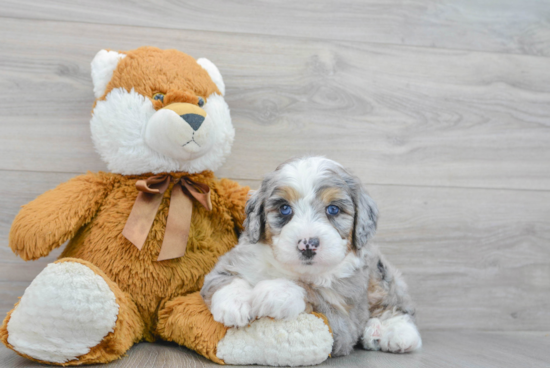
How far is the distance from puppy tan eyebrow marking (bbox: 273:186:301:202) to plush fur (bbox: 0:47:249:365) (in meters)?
0.35

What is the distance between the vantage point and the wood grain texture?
1348mm

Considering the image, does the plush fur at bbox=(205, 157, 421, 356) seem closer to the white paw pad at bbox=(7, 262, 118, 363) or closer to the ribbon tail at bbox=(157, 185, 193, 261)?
the ribbon tail at bbox=(157, 185, 193, 261)

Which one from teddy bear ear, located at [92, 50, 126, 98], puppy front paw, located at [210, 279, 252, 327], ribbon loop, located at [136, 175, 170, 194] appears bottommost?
puppy front paw, located at [210, 279, 252, 327]

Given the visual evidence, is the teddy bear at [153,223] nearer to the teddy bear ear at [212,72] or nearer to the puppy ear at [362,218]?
the teddy bear ear at [212,72]

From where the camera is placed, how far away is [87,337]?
4.15ft

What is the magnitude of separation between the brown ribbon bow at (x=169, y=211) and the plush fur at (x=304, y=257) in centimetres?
17

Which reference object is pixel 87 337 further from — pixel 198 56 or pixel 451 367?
pixel 198 56

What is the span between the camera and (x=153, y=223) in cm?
159

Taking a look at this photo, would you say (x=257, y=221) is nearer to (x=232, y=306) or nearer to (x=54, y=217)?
(x=232, y=306)

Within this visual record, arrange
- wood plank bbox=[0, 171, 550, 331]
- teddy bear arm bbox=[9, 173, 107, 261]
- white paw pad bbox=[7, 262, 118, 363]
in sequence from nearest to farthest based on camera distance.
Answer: white paw pad bbox=[7, 262, 118, 363] < teddy bear arm bbox=[9, 173, 107, 261] < wood plank bbox=[0, 171, 550, 331]

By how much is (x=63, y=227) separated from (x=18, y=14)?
1034mm

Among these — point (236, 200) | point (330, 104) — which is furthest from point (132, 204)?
point (330, 104)

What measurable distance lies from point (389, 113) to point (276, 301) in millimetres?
1256

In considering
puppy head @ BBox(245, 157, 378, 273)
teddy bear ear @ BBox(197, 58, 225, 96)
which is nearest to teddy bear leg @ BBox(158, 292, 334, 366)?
puppy head @ BBox(245, 157, 378, 273)
